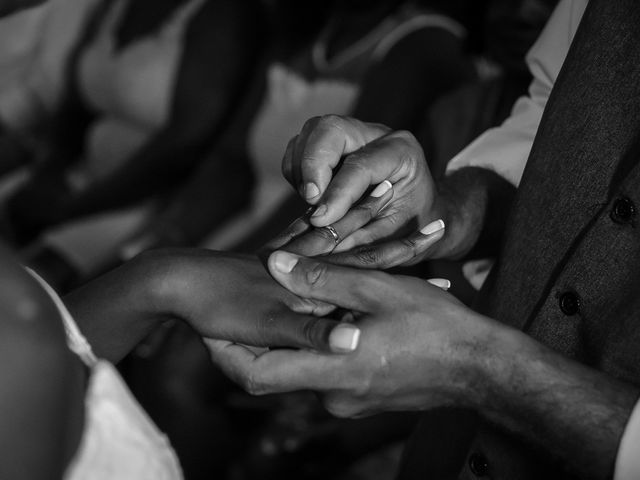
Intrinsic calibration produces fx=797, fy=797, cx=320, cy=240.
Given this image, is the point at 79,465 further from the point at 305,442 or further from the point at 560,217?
the point at 305,442

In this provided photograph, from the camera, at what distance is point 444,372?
653mm

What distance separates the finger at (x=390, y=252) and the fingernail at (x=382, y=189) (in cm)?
6

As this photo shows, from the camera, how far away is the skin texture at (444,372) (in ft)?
2.09

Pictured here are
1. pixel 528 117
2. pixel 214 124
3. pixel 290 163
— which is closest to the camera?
pixel 290 163

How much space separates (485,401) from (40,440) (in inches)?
14.9

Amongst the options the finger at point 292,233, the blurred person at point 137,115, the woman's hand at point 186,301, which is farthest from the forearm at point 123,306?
the blurred person at point 137,115

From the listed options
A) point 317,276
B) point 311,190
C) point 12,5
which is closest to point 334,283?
point 317,276

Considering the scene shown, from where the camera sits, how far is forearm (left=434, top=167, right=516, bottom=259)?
2.89 ft

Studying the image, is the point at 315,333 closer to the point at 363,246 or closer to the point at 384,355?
the point at 384,355

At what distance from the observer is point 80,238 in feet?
6.18

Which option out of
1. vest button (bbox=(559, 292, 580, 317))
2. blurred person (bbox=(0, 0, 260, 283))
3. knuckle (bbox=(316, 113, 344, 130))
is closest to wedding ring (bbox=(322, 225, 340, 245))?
knuckle (bbox=(316, 113, 344, 130))

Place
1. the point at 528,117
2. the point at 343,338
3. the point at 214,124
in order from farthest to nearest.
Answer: the point at 214,124, the point at 528,117, the point at 343,338

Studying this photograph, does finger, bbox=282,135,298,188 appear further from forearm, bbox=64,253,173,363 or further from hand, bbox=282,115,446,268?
forearm, bbox=64,253,173,363

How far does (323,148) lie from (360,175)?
5 cm
